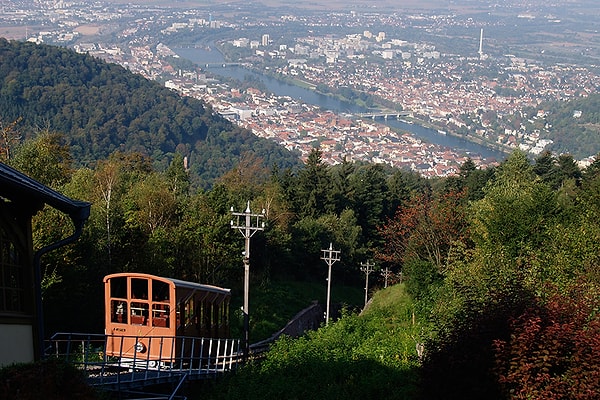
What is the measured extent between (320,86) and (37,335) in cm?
17929

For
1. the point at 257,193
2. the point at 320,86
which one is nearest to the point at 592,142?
the point at 320,86

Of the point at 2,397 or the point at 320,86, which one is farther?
the point at 320,86

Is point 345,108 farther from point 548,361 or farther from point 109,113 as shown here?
point 548,361

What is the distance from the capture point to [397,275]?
31.1 metres

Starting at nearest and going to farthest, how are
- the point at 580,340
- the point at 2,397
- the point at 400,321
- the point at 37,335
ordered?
the point at 2,397
the point at 37,335
the point at 580,340
the point at 400,321

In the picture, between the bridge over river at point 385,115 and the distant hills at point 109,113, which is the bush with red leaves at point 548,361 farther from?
the bridge over river at point 385,115

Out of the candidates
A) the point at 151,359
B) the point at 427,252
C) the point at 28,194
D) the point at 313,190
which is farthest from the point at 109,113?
the point at 28,194

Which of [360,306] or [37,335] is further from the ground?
[37,335]

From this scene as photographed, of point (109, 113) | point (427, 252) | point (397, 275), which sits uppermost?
point (427, 252)

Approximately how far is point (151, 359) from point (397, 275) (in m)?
20.6

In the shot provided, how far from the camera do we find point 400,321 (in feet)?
60.6

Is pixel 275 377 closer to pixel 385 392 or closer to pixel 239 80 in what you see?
pixel 385 392

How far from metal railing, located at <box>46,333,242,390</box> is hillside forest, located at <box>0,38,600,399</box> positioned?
85 cm

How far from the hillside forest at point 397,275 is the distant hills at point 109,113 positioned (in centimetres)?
4060
